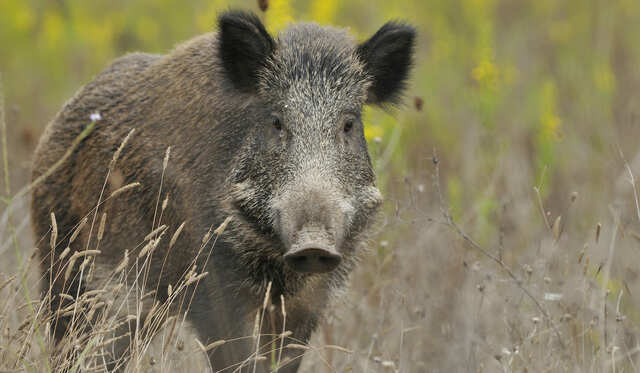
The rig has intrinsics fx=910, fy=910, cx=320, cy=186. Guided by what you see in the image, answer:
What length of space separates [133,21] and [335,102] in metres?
7.03

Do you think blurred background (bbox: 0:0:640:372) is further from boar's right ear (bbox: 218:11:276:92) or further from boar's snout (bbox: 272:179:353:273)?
boar's right ear (bbox: 218:11:276:92)

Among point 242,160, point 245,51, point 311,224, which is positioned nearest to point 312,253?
point 311,224

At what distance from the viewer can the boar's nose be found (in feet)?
11.5

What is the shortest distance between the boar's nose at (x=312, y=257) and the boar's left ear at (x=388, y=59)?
1457 mm

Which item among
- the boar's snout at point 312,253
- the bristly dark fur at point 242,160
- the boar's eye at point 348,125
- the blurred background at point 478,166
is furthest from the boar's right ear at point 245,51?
the boar's snout at point 312,253

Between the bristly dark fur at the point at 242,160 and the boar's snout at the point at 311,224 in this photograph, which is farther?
the bristly dark fur at the point at 242,160

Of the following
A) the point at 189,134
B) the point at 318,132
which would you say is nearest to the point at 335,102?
the point at 318,132

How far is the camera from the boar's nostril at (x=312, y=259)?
11.5 feet

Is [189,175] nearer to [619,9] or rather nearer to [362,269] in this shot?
[362,269]

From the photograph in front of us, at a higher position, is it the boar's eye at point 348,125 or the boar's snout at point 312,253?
the boar's eye at point 348,125

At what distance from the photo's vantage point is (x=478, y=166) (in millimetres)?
7574

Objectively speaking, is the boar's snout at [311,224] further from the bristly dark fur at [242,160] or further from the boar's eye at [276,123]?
the boar's eye at [276,123]

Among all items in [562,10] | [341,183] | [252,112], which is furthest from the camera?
[562,10]

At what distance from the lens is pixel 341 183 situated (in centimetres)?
413
